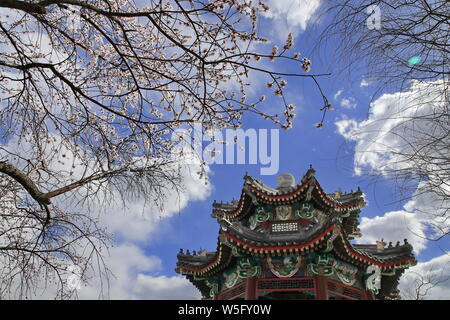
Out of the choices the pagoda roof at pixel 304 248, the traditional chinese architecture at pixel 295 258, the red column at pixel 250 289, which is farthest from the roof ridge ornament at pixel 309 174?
the red column at pixel 250 289

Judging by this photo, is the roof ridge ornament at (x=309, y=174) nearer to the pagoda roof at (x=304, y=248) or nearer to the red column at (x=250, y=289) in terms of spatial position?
the pagoda roof at (x=304, y=248)

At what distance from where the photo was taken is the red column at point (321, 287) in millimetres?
11047

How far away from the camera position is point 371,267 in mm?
12094

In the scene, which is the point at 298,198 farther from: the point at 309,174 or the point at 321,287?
the point at 321,287

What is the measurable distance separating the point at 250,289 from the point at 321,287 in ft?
7.67

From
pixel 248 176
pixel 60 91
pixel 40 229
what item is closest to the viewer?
pixel 60 91

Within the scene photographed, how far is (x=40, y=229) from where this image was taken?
6707mm

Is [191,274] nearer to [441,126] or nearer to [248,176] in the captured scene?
[248,176]

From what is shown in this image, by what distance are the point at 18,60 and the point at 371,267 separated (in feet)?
39.4

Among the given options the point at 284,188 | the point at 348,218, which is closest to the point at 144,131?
the point at 284,188

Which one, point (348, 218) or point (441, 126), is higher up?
point (348, 218)
